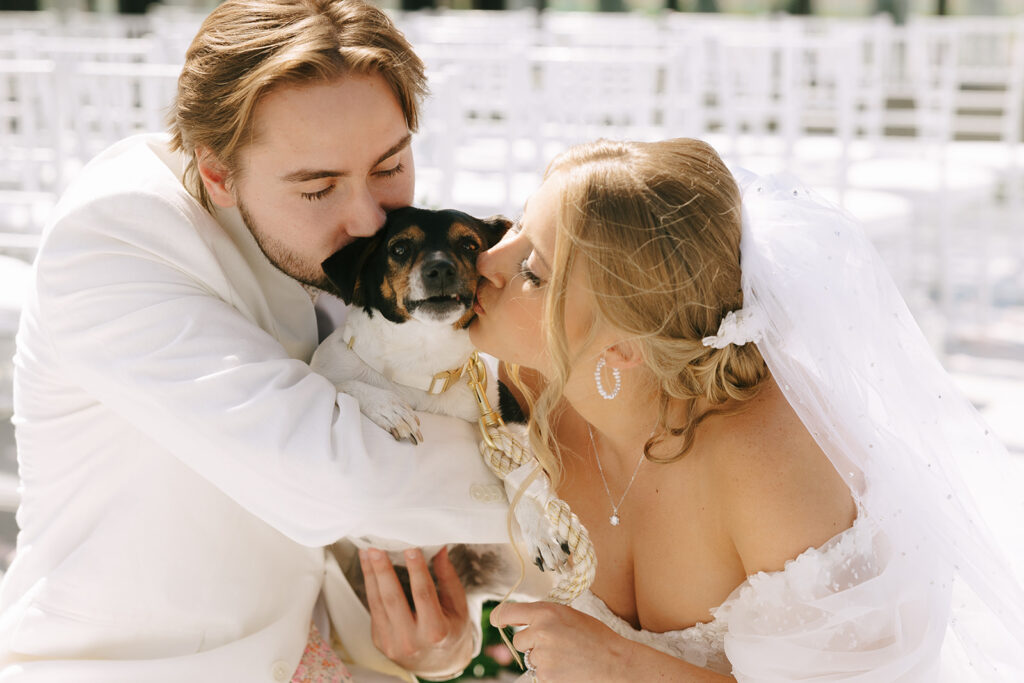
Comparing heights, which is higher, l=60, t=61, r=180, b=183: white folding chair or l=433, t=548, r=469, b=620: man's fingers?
l=60, t=61, r=180, b=183: white folding chair

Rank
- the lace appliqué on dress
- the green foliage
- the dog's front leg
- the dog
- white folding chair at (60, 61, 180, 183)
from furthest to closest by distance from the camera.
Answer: white folding chair at (60, 61, 180, 183) < the green foliage < the dog < the dog's front leg < the lace appliqué on dress

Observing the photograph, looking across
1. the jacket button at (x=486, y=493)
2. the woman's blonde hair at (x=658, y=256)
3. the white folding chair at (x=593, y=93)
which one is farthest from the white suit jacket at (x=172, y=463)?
the white folding chair at (x=593, y=93)

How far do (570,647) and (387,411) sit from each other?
486 mm

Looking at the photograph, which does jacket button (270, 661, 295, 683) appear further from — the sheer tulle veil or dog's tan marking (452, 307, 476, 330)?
the sheer tulle veil

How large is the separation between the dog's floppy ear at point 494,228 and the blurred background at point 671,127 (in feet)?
5.04

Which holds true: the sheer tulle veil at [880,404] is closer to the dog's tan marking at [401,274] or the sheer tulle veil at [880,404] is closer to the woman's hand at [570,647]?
the woman's hand at [570,647]

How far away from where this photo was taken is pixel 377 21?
5.71ft

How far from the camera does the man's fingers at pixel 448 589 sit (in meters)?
1.92

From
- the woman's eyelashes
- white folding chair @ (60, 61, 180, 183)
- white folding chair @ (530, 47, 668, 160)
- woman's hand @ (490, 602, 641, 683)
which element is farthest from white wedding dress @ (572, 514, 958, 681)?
white folding chair @ (60, 61, 180, 183)

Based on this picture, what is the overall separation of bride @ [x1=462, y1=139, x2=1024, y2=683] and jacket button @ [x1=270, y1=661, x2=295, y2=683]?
1.23ft

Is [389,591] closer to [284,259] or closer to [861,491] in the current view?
[284,259]

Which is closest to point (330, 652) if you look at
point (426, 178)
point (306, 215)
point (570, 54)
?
point (306, 215)

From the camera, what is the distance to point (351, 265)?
5.91ft

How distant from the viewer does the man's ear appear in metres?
1.66
